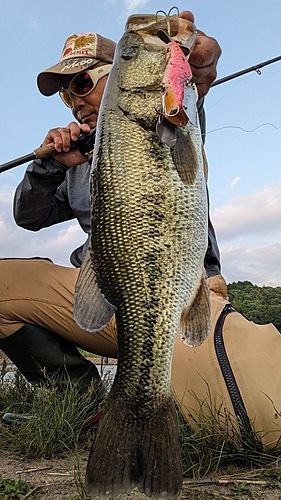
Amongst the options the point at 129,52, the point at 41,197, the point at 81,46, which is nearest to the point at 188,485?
the point at 129,52

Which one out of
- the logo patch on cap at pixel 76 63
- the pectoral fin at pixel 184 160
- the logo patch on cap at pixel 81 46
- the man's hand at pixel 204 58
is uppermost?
the logo patch on cap at pixel 81 46

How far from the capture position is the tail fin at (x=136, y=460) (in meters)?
2.11

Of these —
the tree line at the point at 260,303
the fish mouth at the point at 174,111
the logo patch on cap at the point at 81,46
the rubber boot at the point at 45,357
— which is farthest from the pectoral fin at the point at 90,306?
the tree line at the point at 260,303

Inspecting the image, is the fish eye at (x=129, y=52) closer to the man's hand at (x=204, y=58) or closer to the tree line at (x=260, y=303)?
the man's hand at (x=204, y=58)

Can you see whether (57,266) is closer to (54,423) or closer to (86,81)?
(54,423)

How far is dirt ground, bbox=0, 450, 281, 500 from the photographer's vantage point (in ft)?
8.63

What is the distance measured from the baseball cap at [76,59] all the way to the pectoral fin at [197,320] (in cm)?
240

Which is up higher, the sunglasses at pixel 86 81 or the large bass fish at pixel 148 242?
the sunglasses at pixel 86 81

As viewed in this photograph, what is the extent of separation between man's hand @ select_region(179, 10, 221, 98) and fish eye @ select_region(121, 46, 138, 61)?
744 mm

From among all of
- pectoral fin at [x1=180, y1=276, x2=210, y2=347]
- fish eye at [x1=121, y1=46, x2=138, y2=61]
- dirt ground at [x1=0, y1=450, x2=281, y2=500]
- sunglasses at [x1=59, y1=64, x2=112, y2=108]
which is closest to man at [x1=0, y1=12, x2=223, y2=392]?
sunglasses at [x1=59, y1=64, x2=112, y2=108]

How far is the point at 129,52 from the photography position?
2.60 meters

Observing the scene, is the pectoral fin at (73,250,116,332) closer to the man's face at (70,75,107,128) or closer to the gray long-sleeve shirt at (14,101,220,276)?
the gray long-sleeve shirt at (14,101,220,276)

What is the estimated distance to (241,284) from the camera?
21172mm

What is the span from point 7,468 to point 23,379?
1260mm
